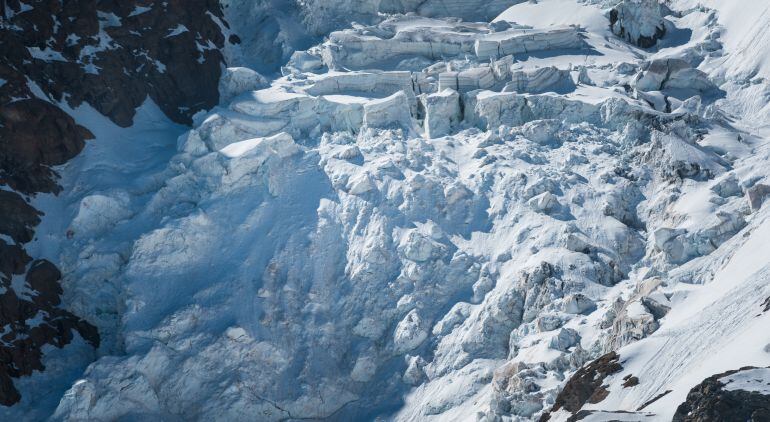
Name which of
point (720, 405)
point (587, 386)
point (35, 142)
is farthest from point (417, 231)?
point (720, 405)

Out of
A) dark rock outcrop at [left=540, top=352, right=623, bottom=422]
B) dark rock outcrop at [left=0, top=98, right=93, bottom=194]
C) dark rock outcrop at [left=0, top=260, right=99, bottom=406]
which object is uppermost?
dark rock outcrop at [left=0, top=98, right=93, bottom=194]

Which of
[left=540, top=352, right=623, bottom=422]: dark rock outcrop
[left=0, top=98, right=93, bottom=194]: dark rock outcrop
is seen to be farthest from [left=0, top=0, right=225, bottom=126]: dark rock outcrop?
[left=540, top=352, right=623, bottom=422]: dark rock outcrop

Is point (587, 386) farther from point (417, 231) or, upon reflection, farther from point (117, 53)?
point (117, 53)

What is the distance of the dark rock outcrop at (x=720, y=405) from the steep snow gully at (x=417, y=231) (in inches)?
Result: 243

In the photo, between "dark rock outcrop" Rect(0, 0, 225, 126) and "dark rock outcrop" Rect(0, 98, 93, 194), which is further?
"dark rock outcrop" Rect(0, 0, 225, 126)

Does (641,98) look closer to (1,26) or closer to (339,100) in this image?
(339,100)

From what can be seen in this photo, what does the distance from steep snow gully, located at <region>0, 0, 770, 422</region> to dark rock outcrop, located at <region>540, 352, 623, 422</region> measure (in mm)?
116

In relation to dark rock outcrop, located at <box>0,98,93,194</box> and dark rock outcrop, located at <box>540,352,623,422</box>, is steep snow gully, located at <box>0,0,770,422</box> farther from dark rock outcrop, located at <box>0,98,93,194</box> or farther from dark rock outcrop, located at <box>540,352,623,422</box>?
dark rock outcrop, located at <box>0,98,93,194</box>

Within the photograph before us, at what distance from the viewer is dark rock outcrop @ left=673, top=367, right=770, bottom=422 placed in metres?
37.9

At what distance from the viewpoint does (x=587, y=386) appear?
48375 millimetres

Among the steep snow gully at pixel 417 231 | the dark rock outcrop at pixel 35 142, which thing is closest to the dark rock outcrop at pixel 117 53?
the steep snow gully at pixel 417 231

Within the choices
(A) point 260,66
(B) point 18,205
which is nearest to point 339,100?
(A) point 260,66

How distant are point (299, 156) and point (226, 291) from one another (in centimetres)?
1043

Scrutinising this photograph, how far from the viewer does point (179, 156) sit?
225 ft
